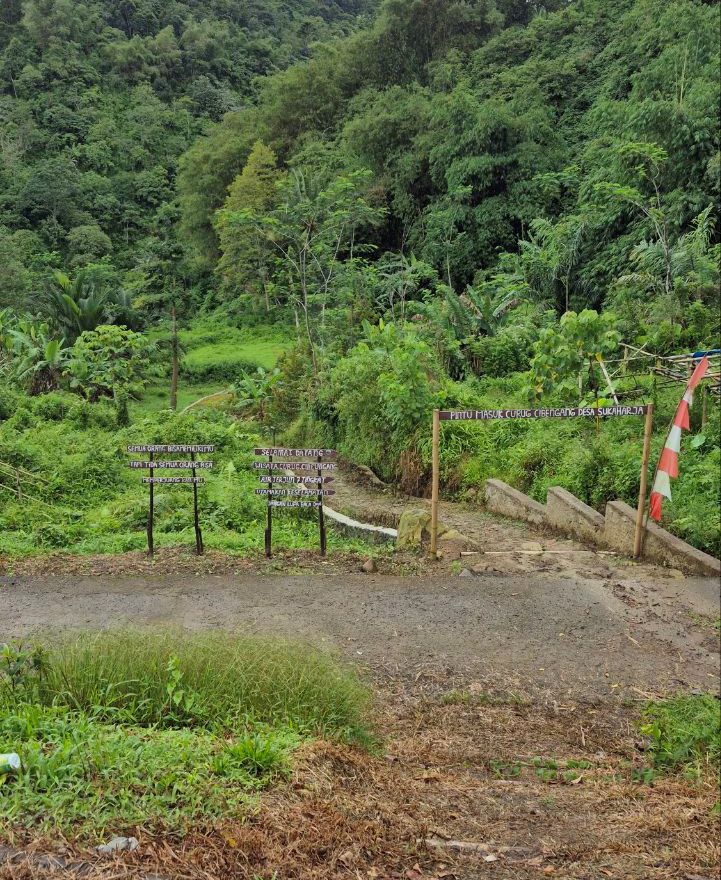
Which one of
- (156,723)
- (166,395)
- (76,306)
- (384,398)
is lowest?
(156,723)

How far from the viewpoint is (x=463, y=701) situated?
4414 millimetres

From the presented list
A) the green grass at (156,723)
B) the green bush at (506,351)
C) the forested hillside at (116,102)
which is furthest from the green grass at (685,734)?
the forested hillside at (116,102)

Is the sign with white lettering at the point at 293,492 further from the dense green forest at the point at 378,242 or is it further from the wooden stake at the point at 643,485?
the wooden stake at the point at 643,485

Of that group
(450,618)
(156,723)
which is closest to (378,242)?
(450,618)

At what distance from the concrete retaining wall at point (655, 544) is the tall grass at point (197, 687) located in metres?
3.50

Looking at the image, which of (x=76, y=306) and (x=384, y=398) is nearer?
(x=384, y=398)

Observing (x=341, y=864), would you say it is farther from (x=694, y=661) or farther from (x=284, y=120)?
(x=284, y=120)

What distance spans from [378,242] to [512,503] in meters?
19.9

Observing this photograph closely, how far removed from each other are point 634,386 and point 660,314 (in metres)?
1.94

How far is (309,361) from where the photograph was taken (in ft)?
51.0

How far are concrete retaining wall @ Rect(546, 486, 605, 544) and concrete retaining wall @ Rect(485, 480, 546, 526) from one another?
154 mm

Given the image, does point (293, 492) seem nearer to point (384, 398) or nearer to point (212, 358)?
point (384, 398)

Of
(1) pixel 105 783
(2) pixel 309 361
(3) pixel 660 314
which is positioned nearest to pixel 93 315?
(2) pixel 309 361

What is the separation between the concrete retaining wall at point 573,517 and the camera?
23.8ft
